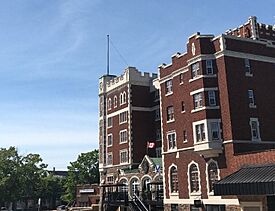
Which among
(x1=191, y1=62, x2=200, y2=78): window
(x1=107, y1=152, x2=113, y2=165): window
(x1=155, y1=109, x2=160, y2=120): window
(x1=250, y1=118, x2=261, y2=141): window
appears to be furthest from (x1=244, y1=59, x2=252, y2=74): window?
(x1=107, y1=152, x2=113, y2=165): window

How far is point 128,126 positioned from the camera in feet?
205

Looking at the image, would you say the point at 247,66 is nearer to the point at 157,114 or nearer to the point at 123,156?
the point at 157,114

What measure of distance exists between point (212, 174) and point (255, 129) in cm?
619

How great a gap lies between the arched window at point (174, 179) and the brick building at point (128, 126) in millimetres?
15720

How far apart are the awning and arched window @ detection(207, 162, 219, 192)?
126 inches

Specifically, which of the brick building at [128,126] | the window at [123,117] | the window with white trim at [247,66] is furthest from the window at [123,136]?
the window with white trim at [247,66]

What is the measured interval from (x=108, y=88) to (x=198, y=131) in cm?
3137

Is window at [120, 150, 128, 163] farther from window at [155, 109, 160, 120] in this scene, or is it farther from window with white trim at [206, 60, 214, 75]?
window with white trim at [206, 60, 214, 75]

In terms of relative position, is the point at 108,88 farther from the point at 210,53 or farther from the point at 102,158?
the point at 210,53

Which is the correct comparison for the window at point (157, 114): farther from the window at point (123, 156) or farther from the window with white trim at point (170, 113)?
the window with white trim at point (170, 113)

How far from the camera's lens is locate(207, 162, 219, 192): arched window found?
38250mm

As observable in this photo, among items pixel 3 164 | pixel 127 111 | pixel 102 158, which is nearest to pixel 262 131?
pixel 127 111

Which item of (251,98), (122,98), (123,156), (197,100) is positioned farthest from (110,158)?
(251,98)

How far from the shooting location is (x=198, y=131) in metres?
39.7
